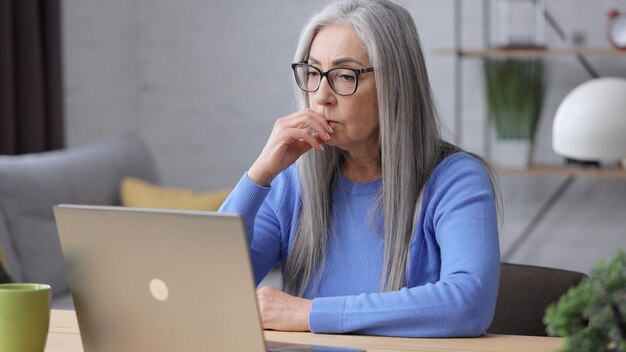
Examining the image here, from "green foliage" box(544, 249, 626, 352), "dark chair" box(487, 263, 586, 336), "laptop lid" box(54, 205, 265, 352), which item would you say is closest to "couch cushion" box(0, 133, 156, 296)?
"dark chair" box(487, 263, 586, 336)

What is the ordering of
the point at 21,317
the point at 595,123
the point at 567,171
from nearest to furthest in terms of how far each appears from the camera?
1. the point at 21,317
2. the point at 595,123
3. the point at 567,171

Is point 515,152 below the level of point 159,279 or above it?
below

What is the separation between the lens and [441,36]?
4605 millimetres

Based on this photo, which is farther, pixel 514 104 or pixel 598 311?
pixel 514 104

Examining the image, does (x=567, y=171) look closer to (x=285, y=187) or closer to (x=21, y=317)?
(x=285, y=187)

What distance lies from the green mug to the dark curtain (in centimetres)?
Answer: 271

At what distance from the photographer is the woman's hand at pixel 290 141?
5.91ft

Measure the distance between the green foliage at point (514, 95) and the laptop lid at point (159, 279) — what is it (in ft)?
10.6

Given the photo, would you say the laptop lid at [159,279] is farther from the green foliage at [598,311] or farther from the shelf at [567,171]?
the shelf at [567,171]

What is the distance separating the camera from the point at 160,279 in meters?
1.24

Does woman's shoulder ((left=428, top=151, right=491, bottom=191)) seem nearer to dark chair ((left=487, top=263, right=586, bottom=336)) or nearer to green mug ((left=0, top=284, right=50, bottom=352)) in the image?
dark chair ((left=487, top=263, right=586, bottom=336))

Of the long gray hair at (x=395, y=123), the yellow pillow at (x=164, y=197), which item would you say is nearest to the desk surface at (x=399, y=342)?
the long gray hair at (x=395, y=123)

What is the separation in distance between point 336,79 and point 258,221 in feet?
1.07

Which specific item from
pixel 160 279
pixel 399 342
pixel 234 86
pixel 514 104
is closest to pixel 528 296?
pixel 399 342
